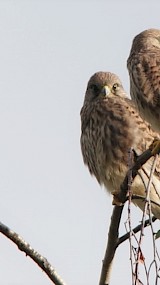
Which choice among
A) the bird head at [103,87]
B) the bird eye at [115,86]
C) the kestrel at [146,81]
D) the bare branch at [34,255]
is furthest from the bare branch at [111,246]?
the bird eye at [115,86]

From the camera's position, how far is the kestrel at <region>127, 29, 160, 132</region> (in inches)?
229

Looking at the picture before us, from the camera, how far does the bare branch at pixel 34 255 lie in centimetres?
377

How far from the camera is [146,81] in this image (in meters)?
5.98

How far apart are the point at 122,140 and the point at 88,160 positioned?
433 mm

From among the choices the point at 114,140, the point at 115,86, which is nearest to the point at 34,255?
the point at 114,140

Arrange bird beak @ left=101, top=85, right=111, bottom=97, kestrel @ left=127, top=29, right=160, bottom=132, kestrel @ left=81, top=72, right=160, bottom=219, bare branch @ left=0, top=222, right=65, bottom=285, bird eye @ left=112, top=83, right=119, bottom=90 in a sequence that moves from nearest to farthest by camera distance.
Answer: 1. bare branch @ left=0, top=222, right=65, bottom=285
2. kestrel @ left=127, top=29, right=160, bottom=132
3. kestrel @ left=81, top=72, right=160, bottom=219
4. bird beak @ left=101, top=85, right=111, bottom=97
5. bird eye @ left=112, top=83, right=119, bottom=90

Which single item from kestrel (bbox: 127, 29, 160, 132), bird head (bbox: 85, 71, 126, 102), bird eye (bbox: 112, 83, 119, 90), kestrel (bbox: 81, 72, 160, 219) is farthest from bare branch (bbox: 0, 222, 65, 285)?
bird eye (bbox: 112, 83, 119, 90)

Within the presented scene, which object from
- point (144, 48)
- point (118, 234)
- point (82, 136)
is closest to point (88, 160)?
point (82, 136)

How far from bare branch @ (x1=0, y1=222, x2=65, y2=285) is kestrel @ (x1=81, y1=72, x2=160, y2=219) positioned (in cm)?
A: 200

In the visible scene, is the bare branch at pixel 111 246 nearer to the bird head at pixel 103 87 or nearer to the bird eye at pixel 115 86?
the bird head at pixel 103 87

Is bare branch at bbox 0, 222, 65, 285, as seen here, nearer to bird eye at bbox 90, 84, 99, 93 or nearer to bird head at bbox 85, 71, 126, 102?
bird head at bbox 85, 71, 126, 102

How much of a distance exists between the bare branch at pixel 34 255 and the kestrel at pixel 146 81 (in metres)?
2.21

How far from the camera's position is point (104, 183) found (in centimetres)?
614

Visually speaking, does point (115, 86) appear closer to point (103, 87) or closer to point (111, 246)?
point (103, 87)
